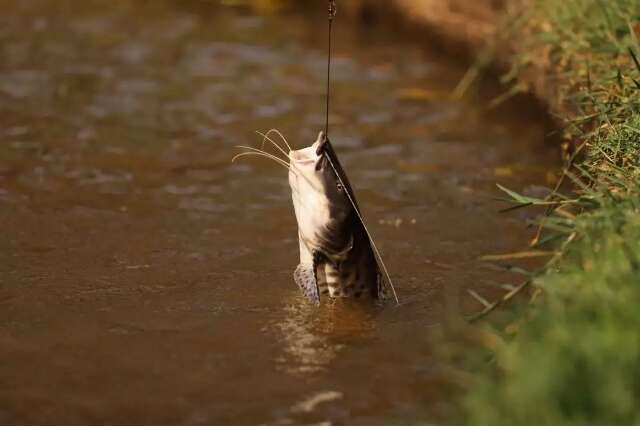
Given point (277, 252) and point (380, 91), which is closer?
point (277, 252)

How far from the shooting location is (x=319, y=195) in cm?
454

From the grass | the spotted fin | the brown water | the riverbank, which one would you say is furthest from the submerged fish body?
the riverbank

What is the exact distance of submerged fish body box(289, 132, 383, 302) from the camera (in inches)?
179

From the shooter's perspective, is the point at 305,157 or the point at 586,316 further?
the point at 305,157

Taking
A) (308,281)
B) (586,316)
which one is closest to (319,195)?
(308,281)

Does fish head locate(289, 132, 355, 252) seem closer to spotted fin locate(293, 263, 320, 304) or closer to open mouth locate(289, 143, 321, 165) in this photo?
open mouth locate(289, 143, 321, 165)

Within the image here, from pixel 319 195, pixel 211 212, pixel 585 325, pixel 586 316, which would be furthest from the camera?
pixel 211 212

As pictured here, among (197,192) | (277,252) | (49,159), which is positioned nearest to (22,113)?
(49,159)

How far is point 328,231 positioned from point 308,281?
24cm

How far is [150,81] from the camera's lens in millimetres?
8516

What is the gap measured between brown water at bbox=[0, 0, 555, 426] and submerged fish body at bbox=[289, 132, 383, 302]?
5.4 inches

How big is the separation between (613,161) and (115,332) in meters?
1.99

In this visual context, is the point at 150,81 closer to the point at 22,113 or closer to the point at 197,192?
the point at 22,113

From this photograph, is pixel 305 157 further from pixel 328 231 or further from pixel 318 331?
pixel 318 331
